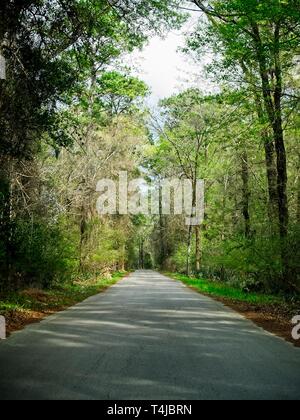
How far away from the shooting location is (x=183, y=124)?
126 feet

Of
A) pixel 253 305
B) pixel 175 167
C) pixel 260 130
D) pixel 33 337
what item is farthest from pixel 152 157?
pixel 33 337

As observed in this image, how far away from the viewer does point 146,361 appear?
7.00m

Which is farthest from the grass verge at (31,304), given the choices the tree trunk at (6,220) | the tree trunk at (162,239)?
the tree trunk at (162,239)

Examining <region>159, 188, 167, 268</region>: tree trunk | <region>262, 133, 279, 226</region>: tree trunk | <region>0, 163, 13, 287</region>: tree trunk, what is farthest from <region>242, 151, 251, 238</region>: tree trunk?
<region>159, 188, 167, 268</region>: tree trunk

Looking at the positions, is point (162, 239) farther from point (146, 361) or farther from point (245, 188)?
point (146, 361)

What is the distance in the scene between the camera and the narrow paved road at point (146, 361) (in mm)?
5402

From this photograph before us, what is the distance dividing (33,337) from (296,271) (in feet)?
36.8

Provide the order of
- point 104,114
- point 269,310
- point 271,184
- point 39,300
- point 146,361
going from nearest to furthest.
Result: 1. point 146,361
2. point 269,310
3. point 39,300
4. point 271,184
5. point 104,114

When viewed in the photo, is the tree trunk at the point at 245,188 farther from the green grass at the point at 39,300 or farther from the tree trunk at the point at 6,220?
the tree trunk at the point at 6,220

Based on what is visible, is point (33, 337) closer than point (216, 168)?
Yes

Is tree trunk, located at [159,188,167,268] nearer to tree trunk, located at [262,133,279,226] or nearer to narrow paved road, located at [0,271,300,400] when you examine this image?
tree trunk, located at [262,133,279,226]

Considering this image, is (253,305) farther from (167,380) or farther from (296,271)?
(167,380)

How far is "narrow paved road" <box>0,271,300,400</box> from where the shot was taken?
5.40 meters

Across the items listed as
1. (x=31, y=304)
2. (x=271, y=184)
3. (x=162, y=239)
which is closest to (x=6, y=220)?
(x=31, y=304)
